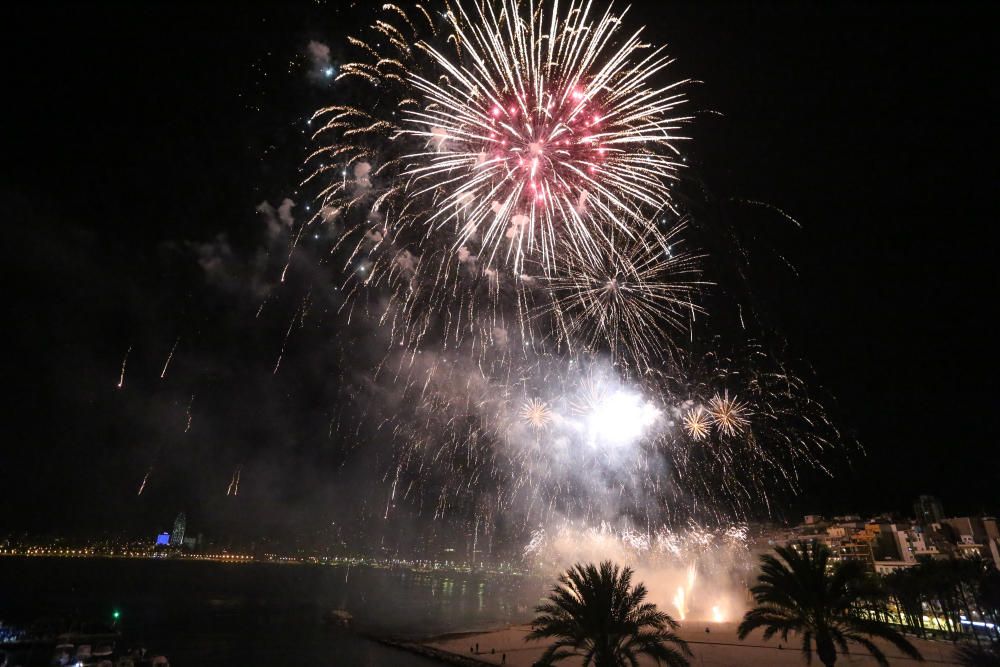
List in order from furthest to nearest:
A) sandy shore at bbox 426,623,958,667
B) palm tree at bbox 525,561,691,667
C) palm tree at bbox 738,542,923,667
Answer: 1. sandy shore at bbox 426,623,958,667
2. palm tree at bbox 525,561,691,667
3. palm tree at bbox 738,542,923,667

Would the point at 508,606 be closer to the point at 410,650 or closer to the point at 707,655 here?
the point at 410,650

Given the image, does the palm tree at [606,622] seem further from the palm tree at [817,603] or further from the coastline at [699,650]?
the coastline at [699,650]

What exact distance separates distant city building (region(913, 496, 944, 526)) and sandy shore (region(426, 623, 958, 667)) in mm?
35017

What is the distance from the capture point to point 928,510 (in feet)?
225

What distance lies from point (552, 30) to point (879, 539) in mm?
79471

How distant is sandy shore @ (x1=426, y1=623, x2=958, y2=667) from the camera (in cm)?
3058

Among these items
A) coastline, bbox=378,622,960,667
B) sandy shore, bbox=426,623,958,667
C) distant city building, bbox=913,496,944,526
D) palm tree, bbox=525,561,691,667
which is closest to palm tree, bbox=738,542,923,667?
palm tree, bbox=525,561,691,667

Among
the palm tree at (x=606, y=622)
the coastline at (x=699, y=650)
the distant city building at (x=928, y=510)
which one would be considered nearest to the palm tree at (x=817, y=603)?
the palm tree at (x=606, y=622)

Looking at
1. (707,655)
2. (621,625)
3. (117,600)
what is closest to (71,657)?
(621,625)

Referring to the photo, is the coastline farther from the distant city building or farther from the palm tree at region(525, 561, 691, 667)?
the distant city building

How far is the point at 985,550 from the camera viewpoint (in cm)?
5528

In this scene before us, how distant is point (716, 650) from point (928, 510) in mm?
50749

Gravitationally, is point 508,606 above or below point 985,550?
below

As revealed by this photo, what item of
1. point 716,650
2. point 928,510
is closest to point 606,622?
point 716,650
